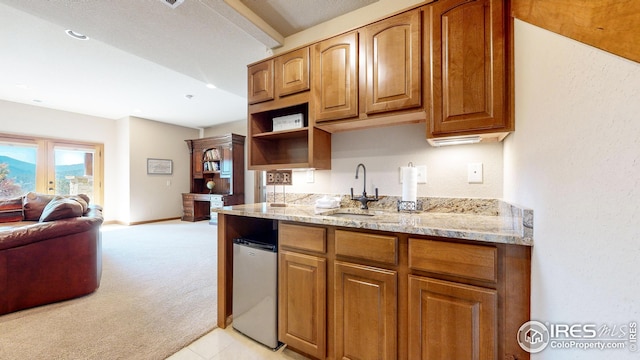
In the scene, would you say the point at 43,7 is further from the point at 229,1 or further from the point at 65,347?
the point at 65,347

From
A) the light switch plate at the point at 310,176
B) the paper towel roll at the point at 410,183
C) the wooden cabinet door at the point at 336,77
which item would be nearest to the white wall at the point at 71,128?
the light switch plate at the point at 310,176

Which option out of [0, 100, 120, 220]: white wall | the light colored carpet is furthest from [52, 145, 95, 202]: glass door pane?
the light colored carpet

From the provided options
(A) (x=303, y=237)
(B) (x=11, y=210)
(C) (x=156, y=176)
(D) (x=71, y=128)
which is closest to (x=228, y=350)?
(A) (x=303, y=237)

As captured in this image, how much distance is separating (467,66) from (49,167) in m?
7.47

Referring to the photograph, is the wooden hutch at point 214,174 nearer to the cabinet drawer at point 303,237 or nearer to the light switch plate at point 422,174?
the cabinet drawer at point 303,237

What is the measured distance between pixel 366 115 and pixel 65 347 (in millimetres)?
2559

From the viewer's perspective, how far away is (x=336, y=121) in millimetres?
1721

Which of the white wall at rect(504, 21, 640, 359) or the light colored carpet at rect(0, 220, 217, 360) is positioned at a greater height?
the white wall at rect(504, 21, 640, 359)

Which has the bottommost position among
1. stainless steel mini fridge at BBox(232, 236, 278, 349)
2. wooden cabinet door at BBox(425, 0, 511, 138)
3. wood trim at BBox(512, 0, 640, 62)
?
stainless steel mini fridge at BBox(232, 236, 278, 349)

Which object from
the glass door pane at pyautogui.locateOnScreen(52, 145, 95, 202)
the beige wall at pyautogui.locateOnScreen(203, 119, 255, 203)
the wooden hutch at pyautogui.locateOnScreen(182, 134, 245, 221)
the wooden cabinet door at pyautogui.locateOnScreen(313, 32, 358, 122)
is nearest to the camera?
the wooden cabinet door at pyautogui.locateOnScreen(313, 32, 358, 122)

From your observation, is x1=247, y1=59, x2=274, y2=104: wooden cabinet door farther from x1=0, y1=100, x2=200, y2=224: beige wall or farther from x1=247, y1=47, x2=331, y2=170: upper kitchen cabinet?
x1=0, y1=100, x2=200, y2=224: beige wall

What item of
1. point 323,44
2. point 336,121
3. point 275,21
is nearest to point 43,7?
point 275,21

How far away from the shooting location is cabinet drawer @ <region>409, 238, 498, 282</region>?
0.98 meters

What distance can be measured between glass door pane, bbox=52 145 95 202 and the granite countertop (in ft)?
19.3
